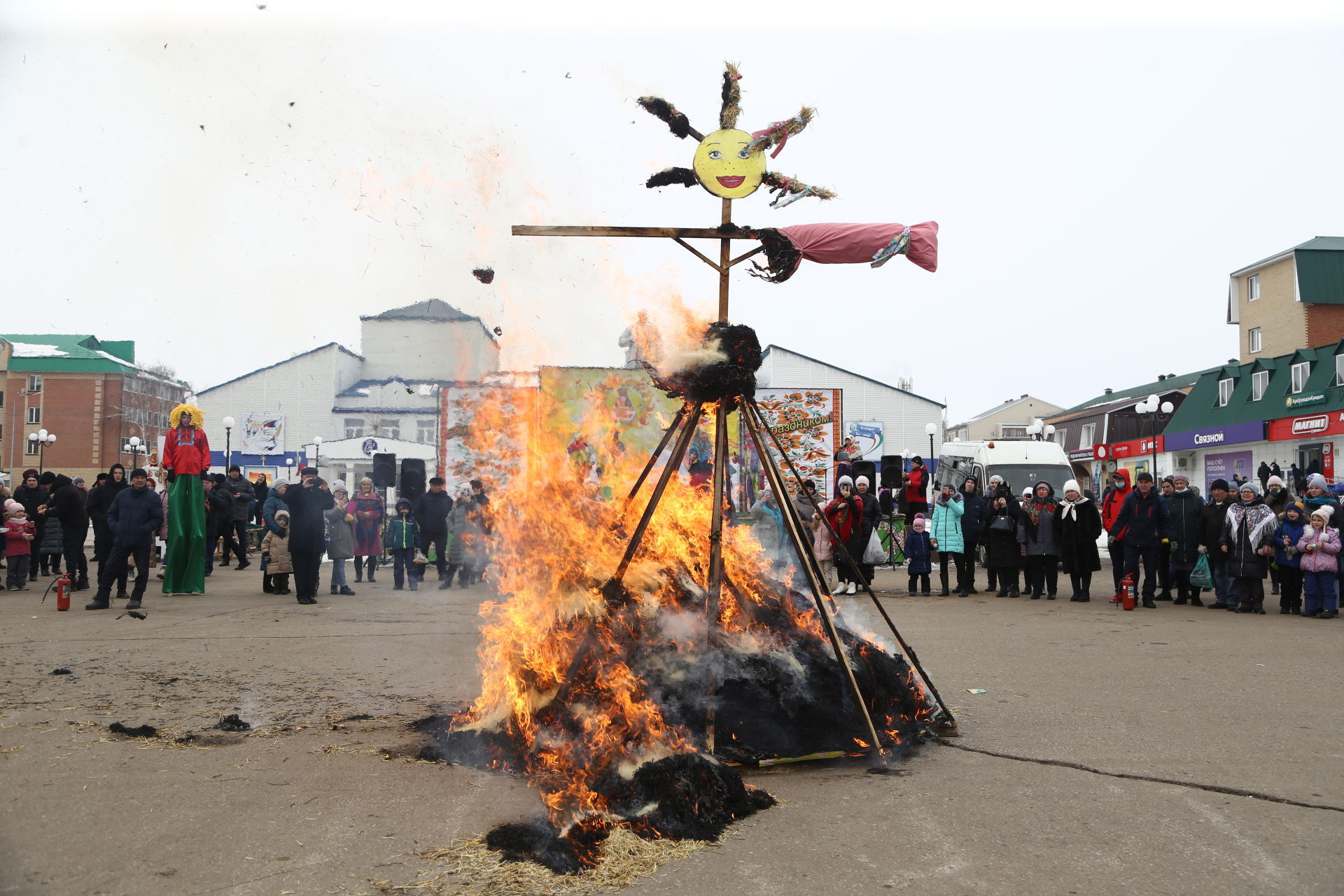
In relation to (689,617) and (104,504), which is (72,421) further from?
(689,617)

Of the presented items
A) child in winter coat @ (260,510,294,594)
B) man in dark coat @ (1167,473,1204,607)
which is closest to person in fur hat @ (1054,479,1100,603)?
man in dark coat @ (1167,473,1204,607)

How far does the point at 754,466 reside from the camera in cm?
1688

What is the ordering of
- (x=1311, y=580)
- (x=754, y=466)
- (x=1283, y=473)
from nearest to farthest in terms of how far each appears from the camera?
(x=1311, y=580), (x=754, y=466), (x=1283, y=473)

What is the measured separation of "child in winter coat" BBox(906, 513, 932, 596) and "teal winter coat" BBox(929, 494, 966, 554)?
244 millimetres

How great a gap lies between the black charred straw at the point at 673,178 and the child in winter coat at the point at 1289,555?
1016cm

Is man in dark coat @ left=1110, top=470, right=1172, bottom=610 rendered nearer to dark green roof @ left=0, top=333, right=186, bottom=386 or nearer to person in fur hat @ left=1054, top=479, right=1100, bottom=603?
person in fur hat @ left=1054, top=479, right=1100, bottom=603

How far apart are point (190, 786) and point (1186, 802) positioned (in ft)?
15.9

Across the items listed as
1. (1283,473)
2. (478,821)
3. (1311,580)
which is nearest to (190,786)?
(478,821)

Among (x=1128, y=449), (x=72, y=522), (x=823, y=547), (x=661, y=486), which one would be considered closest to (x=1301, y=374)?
(x=1128, y=449)

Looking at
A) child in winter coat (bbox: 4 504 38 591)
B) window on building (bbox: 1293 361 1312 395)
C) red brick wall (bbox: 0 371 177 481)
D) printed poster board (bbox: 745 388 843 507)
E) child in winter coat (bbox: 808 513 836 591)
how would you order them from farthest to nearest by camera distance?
red brick wall (bbox: 0 371 177 481) < window on building (bbox: 1293 361 1312 395) < printed poster board (bbox: 745 388 843 507) < child in winter coat (bbox: 4 504 38 591) < child in winter coat (bbox: 808 513 836 591)

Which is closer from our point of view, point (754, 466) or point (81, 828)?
point (81, 828)

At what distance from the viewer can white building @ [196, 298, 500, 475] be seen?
7180 mm

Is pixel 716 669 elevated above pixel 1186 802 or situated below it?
above

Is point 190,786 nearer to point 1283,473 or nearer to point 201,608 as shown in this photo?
point 201,608
